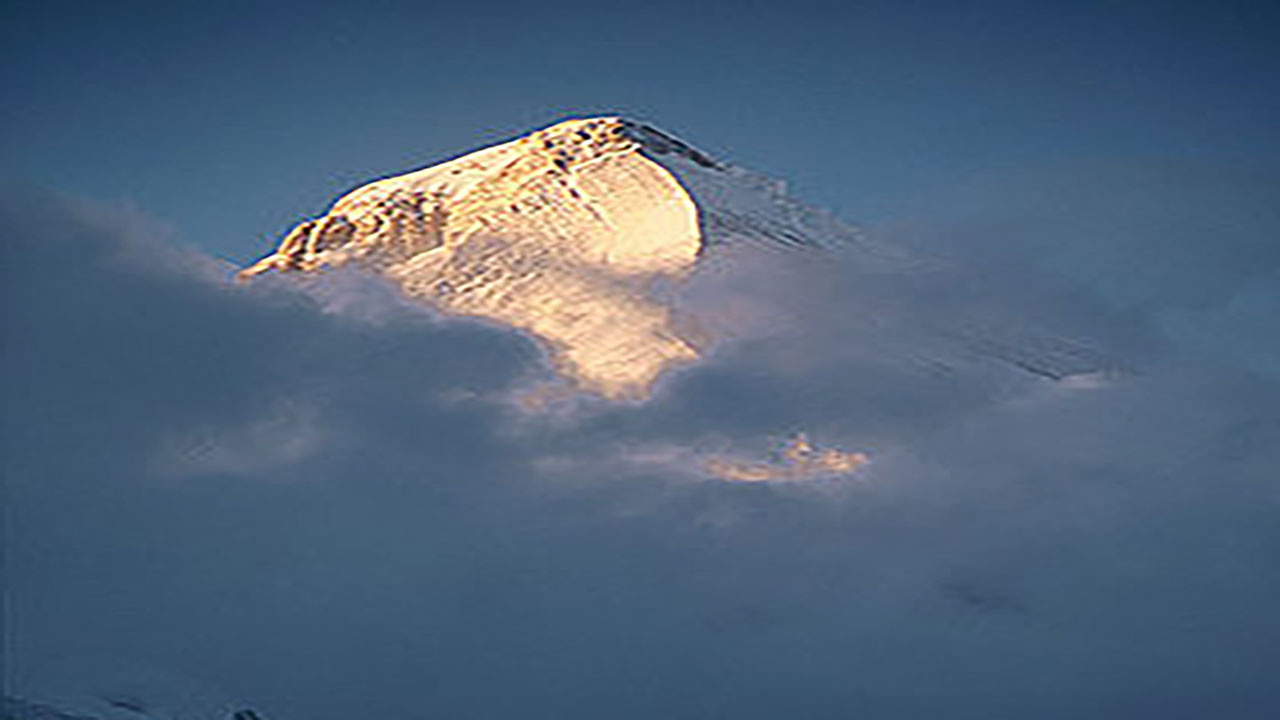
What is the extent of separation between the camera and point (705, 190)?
78000 mm

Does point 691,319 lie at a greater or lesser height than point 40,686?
greater

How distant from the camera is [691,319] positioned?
227ft

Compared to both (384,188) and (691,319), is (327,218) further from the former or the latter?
(691,319)

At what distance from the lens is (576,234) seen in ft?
240

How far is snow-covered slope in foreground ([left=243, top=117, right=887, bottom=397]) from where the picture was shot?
67938mm

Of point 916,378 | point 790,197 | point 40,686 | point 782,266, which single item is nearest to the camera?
point 40,686

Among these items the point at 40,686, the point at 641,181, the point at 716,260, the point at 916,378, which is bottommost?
the point at 40,686

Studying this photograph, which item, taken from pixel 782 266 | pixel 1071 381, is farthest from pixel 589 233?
pixel 1071 381

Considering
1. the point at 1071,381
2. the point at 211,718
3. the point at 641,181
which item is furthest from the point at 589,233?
the point at 211,718

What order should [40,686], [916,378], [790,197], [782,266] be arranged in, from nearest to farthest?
[40,686], [916,378], [782,266], [790,197]

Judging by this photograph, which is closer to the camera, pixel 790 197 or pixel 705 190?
pixel 705 190

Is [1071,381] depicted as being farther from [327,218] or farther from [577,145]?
[327,218]

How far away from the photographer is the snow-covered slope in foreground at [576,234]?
67.9 metres

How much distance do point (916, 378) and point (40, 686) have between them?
1708 inches
